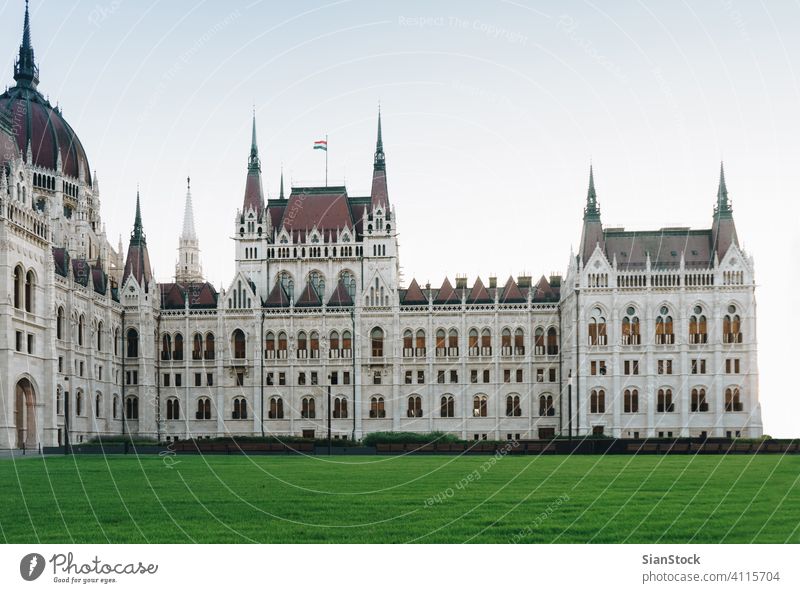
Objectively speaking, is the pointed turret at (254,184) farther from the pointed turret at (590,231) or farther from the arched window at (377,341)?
the pointed turret at (590,231)

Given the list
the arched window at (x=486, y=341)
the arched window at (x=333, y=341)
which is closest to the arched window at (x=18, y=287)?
the arched window at (x=333, y=341)

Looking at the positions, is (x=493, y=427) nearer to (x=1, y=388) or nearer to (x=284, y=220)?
(x=284, y=220)

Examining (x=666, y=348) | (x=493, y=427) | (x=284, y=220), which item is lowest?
(x=493, y=427)

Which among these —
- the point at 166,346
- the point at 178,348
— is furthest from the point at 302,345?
the point at 166,346

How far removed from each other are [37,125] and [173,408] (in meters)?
34.5

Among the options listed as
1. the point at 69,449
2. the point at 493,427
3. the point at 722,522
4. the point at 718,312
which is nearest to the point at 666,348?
the point at 718,312

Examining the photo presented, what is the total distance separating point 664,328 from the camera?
93062mm

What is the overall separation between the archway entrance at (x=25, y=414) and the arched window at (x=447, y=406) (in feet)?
125

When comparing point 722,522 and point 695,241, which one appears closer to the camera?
point 722,522

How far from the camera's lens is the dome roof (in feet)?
350

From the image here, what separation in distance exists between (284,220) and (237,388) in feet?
61.5

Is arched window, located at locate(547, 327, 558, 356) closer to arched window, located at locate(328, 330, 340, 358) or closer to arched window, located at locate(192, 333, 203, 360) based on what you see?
arched window, located at locate(328, 330, 340, 358)

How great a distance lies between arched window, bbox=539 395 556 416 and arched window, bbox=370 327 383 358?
51.9ft

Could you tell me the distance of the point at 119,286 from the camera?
10138cm
